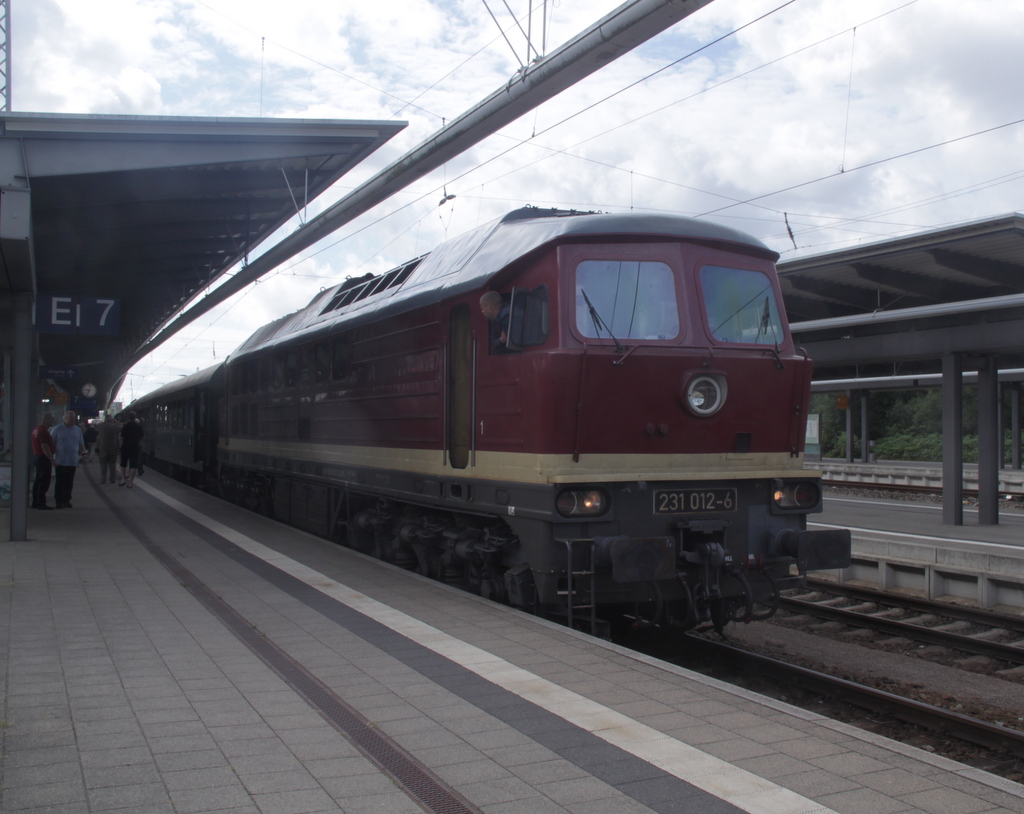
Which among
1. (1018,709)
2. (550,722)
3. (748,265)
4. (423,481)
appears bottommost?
(1018,709)

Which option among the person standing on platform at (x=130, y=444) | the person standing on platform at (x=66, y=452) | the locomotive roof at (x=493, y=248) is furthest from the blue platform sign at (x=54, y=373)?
the locomotive roof at (x=493, y=248)

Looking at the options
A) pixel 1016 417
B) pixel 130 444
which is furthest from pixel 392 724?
pixel 1016 417

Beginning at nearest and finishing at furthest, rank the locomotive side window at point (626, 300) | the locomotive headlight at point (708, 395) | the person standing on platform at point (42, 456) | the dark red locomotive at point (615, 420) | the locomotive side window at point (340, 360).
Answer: the dark red locomotive at point (615, 420) → the locomotive side window at point (626, 300) → the locomotive headlight at point (708, 395) → the locomotive side window at point (340, 360) → the person standing on platform at point (42, 456)

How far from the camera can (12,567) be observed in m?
9.05

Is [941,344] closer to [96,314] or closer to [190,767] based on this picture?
[96,314]

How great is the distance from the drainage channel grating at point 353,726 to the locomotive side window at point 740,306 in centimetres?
382

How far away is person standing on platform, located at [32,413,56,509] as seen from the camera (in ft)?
47.0

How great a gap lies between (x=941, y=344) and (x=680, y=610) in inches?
396

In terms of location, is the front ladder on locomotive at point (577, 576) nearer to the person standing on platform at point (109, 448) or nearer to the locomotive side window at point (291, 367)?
the locomotive side window at point (291, 367)

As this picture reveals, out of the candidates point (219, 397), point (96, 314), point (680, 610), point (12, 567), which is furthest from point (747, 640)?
point (219, 397)

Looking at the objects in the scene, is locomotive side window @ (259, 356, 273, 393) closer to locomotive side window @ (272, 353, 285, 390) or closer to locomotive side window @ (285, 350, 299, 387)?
locomotive side window @ (272, 353, 285, 390)

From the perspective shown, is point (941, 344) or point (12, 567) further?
point (941, 344)

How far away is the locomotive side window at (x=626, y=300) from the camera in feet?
21.1

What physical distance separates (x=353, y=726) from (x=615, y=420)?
2.95m
